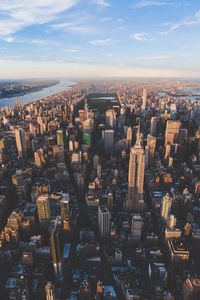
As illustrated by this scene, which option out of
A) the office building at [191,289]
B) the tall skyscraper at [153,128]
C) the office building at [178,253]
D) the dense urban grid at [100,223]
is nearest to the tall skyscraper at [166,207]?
the dense urban grid at [100,223]

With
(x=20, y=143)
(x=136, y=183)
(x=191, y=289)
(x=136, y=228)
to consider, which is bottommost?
(x=191, y=289)

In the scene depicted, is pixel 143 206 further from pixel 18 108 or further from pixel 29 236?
pixel 18 108

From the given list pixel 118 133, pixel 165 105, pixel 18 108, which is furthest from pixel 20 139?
pixel 165 105

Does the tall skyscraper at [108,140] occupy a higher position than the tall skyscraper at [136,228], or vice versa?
the tall skyscraper at [108,140]

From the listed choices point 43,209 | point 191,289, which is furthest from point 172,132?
point 191,289

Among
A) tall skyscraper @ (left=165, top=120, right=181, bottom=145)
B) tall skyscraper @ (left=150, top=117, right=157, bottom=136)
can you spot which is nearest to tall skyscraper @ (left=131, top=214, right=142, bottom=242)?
tall skyscraper @ (left=165, top=120, right=181, bottom=145)

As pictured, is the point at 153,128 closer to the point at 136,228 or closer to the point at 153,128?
the point at 153,128

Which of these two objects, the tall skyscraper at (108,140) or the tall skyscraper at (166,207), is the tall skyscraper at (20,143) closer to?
the tall skyscraper at (108,140)
